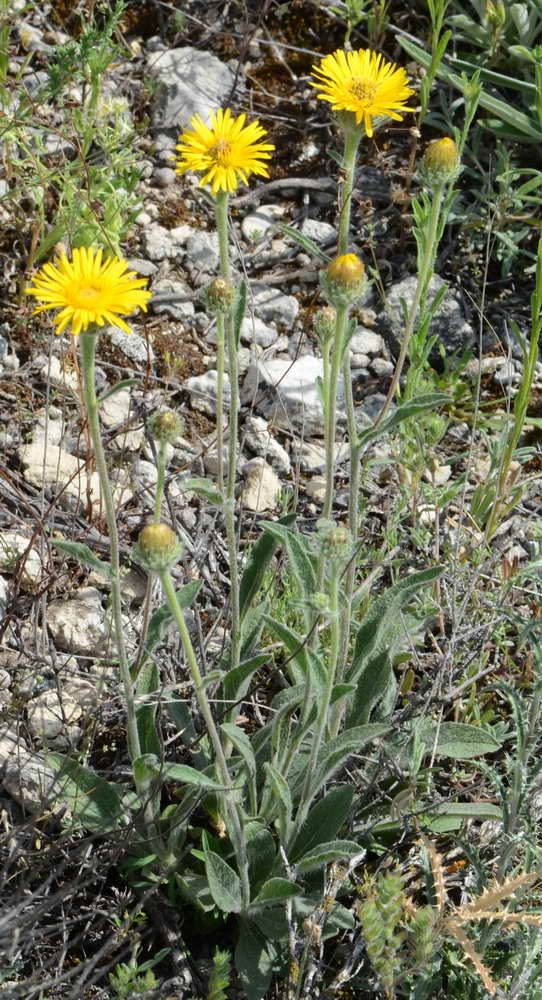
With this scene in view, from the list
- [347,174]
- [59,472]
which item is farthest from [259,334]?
[347,174]

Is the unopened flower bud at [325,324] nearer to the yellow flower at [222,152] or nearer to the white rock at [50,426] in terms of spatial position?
the yellow flower at [222,152]

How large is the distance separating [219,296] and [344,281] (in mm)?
282

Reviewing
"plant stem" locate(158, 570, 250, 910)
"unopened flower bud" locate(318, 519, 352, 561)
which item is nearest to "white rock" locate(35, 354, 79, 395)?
"plant stem" locate(158, 570, 250, 910)

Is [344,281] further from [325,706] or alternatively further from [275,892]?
[275,892]

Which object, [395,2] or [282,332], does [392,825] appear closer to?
[282,332]

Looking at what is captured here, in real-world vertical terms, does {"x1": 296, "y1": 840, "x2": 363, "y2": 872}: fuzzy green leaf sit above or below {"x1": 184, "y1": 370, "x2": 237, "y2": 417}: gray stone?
below

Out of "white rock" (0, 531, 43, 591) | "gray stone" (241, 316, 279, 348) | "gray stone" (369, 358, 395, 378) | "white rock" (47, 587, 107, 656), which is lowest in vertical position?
"white rock" (47, 587, 107, 656)

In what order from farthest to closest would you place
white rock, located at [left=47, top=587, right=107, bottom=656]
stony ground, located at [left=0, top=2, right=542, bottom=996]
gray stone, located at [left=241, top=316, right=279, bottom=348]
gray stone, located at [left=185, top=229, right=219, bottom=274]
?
gray stone, located at [left=185, top=229, right=219, bottom=274]
gray stone, located at [left=241, top=316, right=279, bottom=348]
white rock, located at [left=47, top=587, right=107, bottom=656]
stony ground, located at [left=0, top=2, right=542, bottom=996]

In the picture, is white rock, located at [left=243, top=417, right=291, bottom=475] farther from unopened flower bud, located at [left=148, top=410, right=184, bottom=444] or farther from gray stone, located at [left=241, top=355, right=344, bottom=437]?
unopened flower bud, located at [left=148, top=410, right=184, bottom=444]

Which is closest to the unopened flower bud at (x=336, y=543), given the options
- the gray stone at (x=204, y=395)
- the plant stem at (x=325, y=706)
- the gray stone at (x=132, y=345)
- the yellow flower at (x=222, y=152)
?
the plant stem at (x=325, y=706)

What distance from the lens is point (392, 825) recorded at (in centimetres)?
256

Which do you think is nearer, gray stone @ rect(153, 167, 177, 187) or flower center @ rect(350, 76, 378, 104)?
flower center @ rect(350, 76, 378, 104)

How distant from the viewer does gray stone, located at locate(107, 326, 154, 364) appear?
384cm

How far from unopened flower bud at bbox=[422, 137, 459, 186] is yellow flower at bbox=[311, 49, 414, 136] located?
12 cm
